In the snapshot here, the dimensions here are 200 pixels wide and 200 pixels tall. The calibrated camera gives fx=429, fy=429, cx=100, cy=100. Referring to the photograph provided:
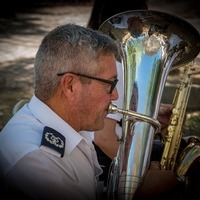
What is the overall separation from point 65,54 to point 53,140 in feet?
1.05

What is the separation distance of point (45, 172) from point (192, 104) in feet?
12.6

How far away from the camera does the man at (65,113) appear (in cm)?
140

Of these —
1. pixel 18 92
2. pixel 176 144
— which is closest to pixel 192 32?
pixel 176 144

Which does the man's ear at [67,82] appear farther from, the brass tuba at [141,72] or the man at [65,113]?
the brass tuba at [141,72]

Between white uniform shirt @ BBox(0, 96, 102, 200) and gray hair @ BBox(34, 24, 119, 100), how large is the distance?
0.28 feet

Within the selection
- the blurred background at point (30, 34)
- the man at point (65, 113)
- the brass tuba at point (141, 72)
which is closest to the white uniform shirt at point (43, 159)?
the man at point (65, 113)

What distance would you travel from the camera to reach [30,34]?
338 inches

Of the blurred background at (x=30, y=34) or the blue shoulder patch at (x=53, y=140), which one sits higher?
the blue shoulder patch at (x=53, y=140)

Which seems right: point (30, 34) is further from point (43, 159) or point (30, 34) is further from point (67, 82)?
point (43, 159)

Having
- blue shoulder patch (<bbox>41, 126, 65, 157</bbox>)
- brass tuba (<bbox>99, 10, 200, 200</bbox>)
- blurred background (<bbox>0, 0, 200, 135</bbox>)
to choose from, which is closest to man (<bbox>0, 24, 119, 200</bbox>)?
blue shoulder patch (<bbox>41, 126, 65, 157</bbox>)

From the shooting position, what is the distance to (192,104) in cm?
501

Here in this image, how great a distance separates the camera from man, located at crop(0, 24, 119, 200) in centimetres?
140

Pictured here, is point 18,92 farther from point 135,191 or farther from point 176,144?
point 135,191

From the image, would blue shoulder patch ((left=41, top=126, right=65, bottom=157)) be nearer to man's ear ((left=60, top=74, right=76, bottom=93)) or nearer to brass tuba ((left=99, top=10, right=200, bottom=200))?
man's ear ((left=60, top=74, right=76, bottom=93))
